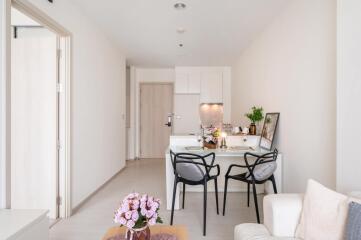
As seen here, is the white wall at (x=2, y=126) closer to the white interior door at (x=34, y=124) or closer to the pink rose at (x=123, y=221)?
the white interior door at (x=34, y=124)

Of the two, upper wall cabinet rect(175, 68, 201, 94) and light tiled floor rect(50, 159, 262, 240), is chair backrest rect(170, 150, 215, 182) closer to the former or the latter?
light tiled floor rect(50, 159, 262, 240)

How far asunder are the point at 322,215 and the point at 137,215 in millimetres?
1093

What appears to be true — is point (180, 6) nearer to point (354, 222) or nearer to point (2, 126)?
point (2, 126)

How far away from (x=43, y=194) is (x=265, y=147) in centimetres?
305

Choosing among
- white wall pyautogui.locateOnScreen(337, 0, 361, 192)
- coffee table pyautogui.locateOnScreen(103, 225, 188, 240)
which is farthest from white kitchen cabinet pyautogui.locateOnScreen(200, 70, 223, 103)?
coffee table pyautogui.locateOnScreen(103, 225, 188, 240)

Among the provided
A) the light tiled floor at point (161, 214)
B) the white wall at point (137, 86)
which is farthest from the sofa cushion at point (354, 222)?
the white wall at point (137, 86)

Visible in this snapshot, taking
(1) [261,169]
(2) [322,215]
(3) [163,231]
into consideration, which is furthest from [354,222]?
(1) [261,169]

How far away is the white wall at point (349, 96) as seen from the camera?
1.78 metres

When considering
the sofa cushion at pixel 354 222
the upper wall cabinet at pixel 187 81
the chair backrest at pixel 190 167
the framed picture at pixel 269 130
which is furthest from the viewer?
the upper wall cabinet at pixel 187 81

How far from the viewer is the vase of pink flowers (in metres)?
1.28

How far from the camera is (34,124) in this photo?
2865mm

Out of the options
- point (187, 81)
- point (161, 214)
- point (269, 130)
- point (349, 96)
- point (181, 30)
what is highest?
point (181, 30)

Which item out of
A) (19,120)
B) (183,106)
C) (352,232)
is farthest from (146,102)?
(352,232)

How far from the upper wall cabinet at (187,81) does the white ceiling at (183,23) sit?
3.93ft
